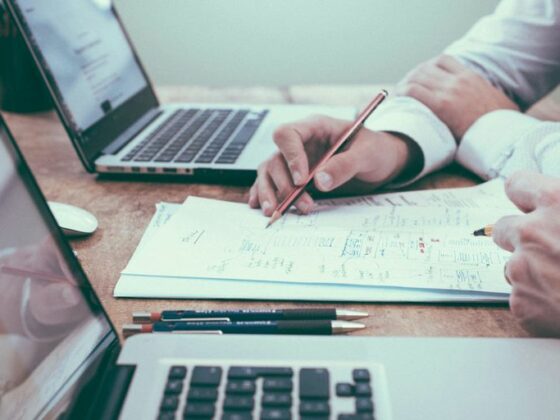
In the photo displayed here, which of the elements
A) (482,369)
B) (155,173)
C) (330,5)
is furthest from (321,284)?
(330,5)

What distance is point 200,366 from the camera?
36 centimetres

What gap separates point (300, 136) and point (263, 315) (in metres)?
0.31

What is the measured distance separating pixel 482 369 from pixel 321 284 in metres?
0.16

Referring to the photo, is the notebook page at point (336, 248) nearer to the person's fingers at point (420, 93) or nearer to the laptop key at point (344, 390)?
the laptop key at point (344, 390)

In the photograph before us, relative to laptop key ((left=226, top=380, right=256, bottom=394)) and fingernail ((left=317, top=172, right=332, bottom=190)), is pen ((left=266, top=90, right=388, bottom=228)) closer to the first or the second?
fingernail ((left=317, top=172, right=332, bottom=190))

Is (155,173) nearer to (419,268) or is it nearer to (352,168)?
(352,168)

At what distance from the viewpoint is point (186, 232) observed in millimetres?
596

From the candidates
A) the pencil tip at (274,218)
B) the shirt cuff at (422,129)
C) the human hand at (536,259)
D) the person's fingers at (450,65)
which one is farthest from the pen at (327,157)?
Result: the person's fingers at (450,65)

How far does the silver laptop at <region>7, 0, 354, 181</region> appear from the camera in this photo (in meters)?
0.75

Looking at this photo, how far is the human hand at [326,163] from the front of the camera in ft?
2.14

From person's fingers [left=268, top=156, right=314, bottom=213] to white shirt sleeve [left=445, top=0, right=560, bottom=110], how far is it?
447 millimetres

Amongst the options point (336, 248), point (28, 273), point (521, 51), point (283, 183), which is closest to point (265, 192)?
point (283, 183)

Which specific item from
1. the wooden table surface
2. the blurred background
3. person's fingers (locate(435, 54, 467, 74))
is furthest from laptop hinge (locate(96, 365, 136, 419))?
the blurred background

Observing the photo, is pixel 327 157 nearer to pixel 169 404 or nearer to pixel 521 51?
pixel 169 404
